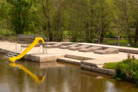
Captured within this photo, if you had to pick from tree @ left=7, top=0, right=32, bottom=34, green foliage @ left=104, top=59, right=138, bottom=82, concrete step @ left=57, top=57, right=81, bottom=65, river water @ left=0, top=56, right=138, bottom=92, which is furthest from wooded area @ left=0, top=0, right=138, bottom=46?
green foliage @ left=104, top=59, right=138, bottom=82

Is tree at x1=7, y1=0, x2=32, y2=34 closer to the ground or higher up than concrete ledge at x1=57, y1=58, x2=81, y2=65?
higher up

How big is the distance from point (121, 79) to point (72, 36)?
77.7ft

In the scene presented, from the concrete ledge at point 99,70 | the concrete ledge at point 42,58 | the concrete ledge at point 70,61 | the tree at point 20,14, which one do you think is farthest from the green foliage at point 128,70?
the tree at point 20,14

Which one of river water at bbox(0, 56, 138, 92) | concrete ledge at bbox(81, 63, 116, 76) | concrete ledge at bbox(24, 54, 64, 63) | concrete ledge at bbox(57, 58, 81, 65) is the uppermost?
concrete ledge at bbox(24, 54, 64, 63)

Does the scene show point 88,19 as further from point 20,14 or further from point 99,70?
point 99,70

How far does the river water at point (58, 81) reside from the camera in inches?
427

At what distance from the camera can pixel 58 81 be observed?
12367mm

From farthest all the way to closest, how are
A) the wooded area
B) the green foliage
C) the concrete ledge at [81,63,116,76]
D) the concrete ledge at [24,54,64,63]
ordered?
the wooded area, the concrete ledge at [24,54,64,63], the concrete ledge at [81,63,116,76], the green foliage

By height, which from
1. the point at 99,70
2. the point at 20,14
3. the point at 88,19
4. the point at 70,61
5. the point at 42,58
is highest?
the point at 20,14

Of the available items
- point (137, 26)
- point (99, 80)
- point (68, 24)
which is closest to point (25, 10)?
point (68, 24)

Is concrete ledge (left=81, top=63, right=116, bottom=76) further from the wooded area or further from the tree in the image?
the tree

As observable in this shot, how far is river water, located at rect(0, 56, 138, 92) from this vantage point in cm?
1085

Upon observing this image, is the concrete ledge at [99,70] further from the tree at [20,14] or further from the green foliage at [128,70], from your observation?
the tree at [20,14]

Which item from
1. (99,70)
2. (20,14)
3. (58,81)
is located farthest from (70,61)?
(20,14)
